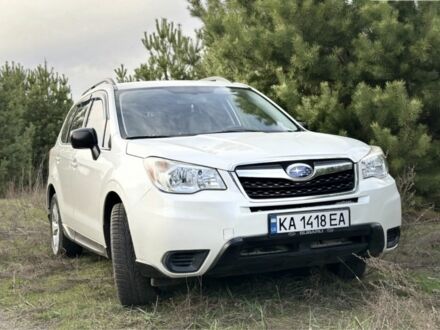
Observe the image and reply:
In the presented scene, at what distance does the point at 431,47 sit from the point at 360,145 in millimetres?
3690

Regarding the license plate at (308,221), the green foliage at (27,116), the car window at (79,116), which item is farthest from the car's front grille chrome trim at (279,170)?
the green foliage at (27,116)

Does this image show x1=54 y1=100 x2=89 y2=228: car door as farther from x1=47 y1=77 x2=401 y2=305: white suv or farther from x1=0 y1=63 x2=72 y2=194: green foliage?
x1=0 y1=63 x2=72 y2=194: green foliage

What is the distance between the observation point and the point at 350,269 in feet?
15.3

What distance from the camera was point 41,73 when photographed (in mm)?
26391

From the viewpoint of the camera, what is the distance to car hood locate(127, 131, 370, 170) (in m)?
3.77

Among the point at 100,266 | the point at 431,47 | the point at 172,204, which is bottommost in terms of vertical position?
the point at 100,266

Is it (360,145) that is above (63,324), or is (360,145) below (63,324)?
above

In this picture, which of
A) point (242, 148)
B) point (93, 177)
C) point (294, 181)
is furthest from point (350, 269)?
point (93, 177)

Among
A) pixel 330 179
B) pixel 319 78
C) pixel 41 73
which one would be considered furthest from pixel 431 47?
pixel 41 73

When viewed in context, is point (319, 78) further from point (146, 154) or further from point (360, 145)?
point (146, 154)

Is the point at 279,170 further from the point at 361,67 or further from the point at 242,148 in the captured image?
the point at 361,67

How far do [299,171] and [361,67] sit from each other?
4.12 metres

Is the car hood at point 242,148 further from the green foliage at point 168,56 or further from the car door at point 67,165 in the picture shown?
the green foliage at point 168,56

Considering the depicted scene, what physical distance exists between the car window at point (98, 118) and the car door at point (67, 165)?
0.31 metres
